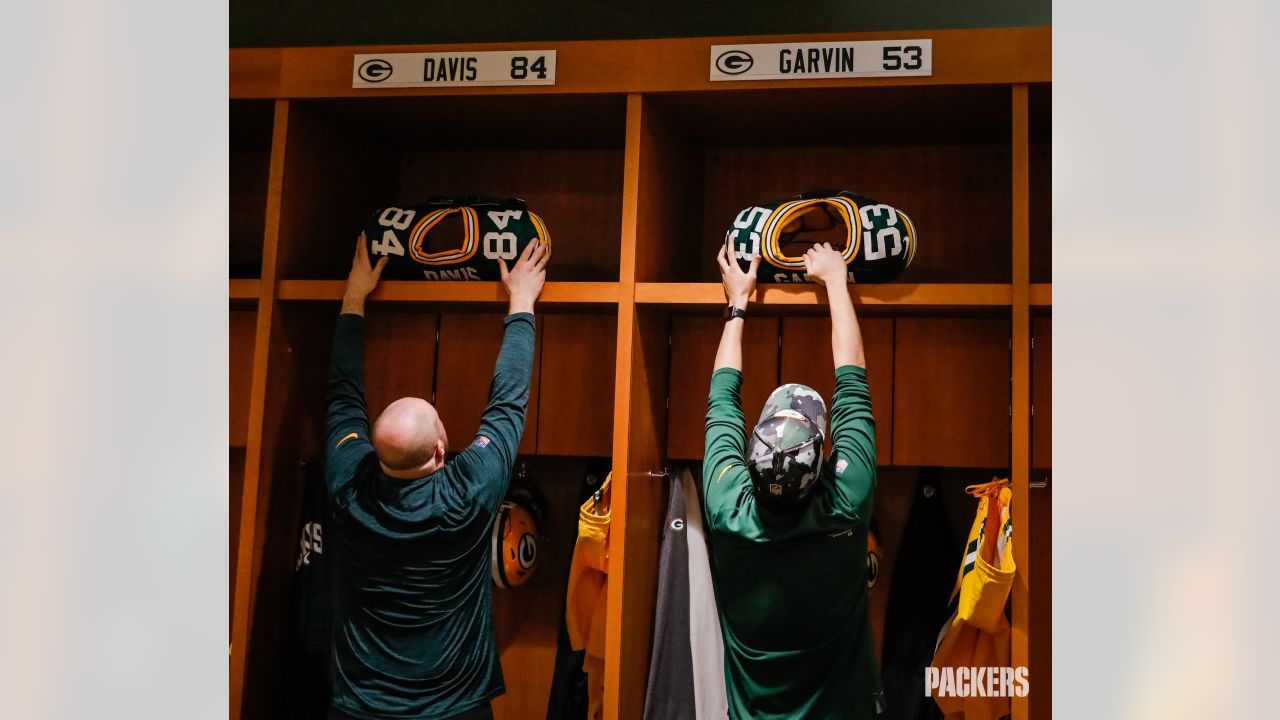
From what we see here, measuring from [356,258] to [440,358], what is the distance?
1.43ft

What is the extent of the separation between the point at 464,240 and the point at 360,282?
0.31 metres

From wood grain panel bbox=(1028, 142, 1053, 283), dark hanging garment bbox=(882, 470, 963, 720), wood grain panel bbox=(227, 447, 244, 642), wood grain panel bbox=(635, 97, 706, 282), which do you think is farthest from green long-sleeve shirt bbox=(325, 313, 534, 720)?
wood grain panel bbox=(1028, 142, 1053, 283)

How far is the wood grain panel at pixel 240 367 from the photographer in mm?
2875

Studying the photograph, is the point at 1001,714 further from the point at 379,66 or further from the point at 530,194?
the point at 379,66

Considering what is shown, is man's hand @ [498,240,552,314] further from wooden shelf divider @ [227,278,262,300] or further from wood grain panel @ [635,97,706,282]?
wooden shelf divider @ [227,278,262,300]

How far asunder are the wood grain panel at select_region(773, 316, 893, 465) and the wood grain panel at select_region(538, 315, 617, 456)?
462 mm

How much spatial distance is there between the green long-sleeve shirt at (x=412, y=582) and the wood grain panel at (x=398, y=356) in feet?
1.74

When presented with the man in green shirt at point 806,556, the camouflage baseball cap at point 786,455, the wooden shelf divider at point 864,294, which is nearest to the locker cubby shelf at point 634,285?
the wooden shelf divider at point 864,294

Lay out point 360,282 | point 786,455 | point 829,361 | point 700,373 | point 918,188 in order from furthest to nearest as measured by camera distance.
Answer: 1. point 918,188
2. point 700,373
3. point 829,361
4. point 360,282
5. point 786,455

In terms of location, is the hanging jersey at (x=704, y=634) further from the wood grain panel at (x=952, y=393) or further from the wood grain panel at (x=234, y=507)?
the wood grain panel at (x=234, y=507)

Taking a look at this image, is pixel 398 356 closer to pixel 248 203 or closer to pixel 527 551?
pixel 527 551

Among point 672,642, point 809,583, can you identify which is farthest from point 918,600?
point 672,642

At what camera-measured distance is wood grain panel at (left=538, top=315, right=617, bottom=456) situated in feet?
9.69

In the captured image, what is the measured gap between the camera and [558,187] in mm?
3275
